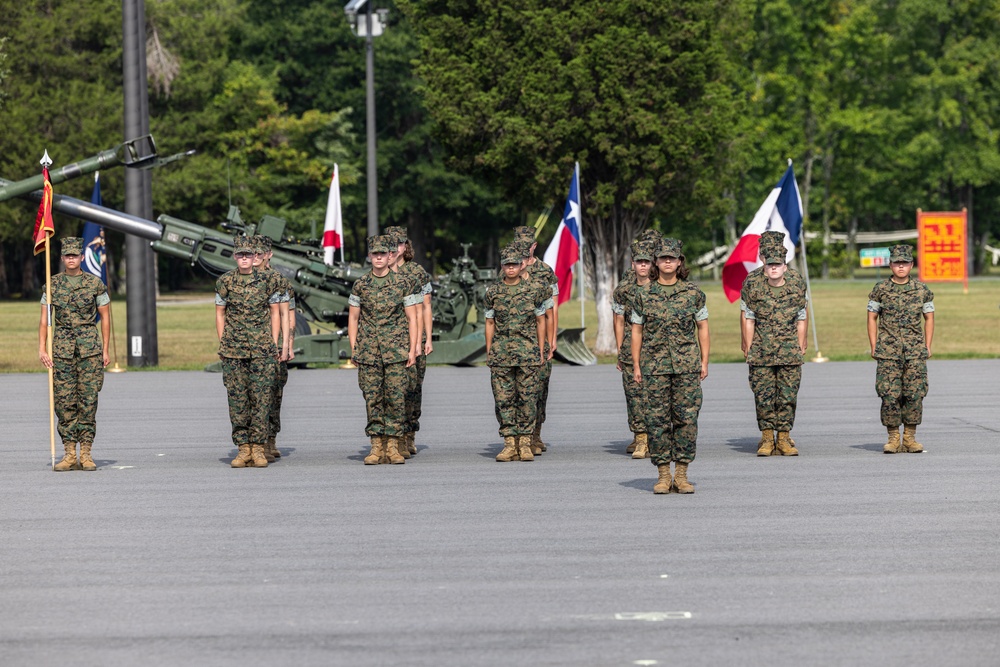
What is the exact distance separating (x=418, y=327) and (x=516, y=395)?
110 cm

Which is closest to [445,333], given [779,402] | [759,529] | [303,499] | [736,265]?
[736,265]

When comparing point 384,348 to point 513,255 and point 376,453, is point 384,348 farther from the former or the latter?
point 513,255

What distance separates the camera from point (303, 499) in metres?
11.8

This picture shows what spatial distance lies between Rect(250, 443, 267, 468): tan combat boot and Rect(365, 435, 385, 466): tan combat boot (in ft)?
2.84

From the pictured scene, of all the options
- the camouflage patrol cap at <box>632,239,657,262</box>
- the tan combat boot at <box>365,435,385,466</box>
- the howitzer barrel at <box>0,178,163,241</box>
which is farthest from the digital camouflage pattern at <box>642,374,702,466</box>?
the howitzer barrel at <box>0,178,163,241</box>

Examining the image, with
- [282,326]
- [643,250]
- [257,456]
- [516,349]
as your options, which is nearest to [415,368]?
[516,349]

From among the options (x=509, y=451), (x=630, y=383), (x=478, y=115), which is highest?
(x=478, y=115)

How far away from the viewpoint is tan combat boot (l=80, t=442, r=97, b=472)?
13602mm

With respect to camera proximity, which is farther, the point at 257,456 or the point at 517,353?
the point at 517,353

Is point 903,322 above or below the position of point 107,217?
below

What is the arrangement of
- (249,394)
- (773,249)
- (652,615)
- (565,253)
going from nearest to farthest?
(652,615) → (249,394) → (773,249) → (565,253)

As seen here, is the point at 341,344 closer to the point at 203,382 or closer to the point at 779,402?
the point at 203,382

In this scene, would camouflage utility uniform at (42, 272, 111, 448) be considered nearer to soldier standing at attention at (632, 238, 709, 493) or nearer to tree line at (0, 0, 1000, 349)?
soldier standing at attention at (632, 238, 709, 493)

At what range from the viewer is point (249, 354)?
44.8 ft
